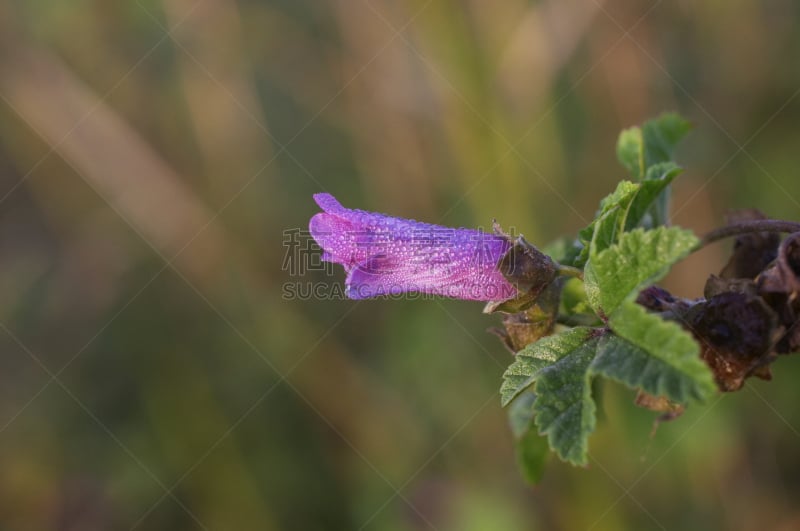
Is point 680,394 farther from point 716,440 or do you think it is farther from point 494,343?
point 494,343

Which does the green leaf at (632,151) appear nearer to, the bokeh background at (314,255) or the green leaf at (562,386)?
the green leaf at (562,386)

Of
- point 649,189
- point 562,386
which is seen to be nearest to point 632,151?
point 649,189

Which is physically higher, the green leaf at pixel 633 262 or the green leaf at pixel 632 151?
the green leaf at pixel 632 151

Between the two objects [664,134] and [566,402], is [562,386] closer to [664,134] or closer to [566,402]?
[566,402]

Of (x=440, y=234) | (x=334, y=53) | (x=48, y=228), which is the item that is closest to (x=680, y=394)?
(x=440, y=234)

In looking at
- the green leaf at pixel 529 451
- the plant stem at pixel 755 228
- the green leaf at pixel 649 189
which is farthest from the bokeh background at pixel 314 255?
the plant stem at pixel 755 228

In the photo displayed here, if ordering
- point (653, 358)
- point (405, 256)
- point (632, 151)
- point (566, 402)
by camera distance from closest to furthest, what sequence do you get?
1. point (653, 358)
2. point (566, 402)
3. point (405, 256)
4. point (632, 151)

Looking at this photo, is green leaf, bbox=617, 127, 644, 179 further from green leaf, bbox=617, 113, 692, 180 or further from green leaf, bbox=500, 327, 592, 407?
green leaf, bbox=500, 327, 592, 407

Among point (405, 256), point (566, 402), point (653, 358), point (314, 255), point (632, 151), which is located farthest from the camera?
point (314, 255)
